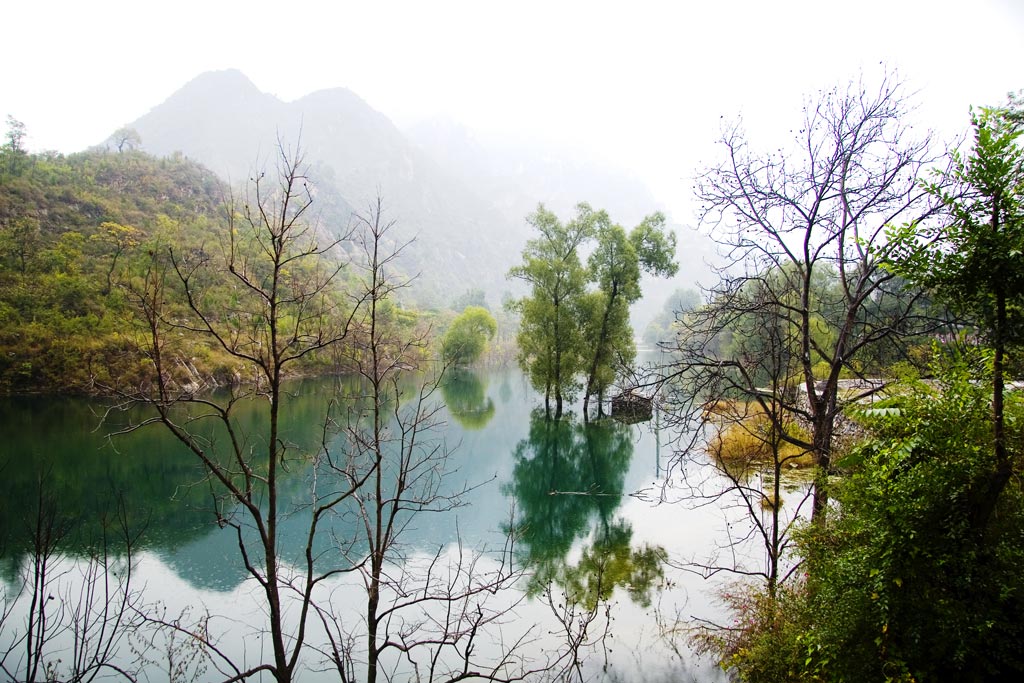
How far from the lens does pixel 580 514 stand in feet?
43.5

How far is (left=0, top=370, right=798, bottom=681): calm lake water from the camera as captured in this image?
7723 millimetres

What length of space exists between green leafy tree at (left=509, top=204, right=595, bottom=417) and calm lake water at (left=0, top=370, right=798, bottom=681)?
3254mm

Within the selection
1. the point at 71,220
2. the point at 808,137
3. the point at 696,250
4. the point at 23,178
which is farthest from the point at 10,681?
the point at 696,250

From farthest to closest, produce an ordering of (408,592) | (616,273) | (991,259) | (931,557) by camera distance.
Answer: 1. (616,273)
2. (408,592)
3. (931,557)
4. (991,259)

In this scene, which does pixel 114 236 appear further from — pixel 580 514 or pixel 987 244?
pixel 987 244

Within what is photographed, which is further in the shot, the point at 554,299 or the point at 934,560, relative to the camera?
the point at 554,299

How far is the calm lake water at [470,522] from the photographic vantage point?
772cm

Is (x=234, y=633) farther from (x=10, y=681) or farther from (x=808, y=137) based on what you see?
(x=808, y=137)

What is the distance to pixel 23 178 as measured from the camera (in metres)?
33.2

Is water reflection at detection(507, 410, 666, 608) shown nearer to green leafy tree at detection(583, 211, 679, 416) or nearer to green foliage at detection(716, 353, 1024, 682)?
green foliage at detection(716, 353, 1024, 682)

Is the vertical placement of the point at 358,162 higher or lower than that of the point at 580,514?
higher

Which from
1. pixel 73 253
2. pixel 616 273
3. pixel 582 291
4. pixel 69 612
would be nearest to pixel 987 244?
pixel 69 612

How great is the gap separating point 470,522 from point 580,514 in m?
2.66

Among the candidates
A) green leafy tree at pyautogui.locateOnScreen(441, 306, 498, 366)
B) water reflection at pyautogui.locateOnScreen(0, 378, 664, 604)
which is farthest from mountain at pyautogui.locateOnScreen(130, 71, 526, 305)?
water reflection at pyautogui.locateOnScreen(0, 378, 664, 604)
